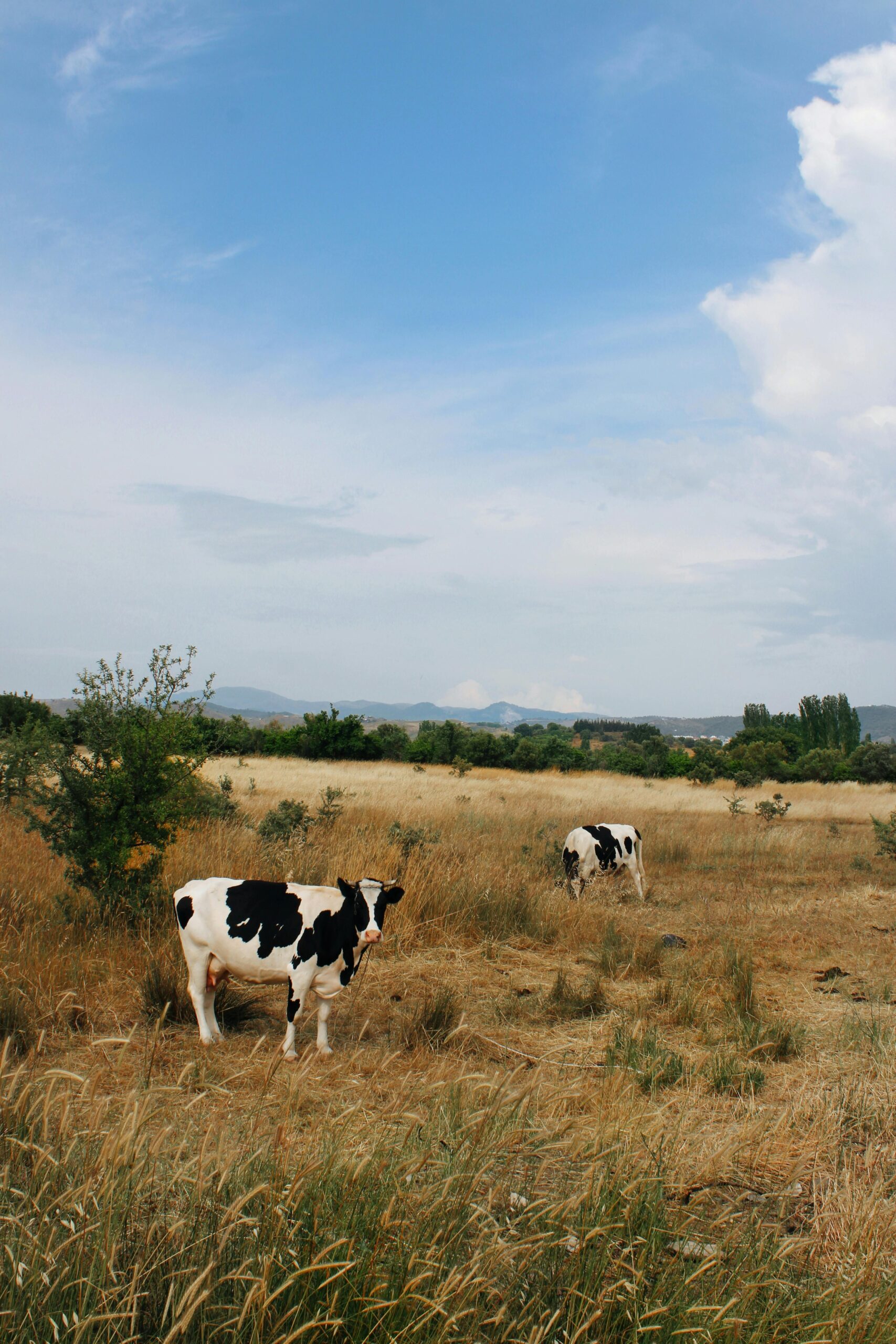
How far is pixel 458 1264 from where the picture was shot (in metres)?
2.58

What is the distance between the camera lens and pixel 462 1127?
10.4 ft

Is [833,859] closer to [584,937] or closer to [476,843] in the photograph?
[476,843]

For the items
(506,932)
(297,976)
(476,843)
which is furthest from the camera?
(476,843)

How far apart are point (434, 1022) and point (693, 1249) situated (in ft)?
10.8

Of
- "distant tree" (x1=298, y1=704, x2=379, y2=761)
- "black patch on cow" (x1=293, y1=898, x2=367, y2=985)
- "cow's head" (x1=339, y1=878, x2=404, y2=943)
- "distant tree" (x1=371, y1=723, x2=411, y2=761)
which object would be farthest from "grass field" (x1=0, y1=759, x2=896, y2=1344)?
"distant tree" (x1=371, y1=723, x2=411, y2=761)

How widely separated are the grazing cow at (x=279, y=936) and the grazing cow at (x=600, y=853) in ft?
24.3

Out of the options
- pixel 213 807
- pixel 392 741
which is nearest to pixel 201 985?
pixel 213 807

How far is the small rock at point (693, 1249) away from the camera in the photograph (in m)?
2.67

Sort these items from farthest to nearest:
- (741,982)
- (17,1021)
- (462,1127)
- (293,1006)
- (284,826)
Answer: (284,826) < (741,982) < (293,1006) < (17,1021) < (462,1127)

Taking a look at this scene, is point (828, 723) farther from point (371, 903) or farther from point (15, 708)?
point (371, 903)

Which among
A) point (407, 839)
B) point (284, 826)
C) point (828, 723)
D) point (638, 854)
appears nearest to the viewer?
point (407, 839)

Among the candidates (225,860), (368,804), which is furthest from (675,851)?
(225,860)

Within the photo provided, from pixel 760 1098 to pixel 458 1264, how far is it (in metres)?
3.17

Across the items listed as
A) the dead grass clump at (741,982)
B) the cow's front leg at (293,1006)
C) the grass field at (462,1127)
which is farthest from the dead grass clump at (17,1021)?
the dead grass clump at (741,982)
